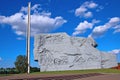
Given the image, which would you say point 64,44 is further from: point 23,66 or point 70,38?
point 23,66

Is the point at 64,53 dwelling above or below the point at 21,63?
above

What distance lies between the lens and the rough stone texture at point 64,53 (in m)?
36.9

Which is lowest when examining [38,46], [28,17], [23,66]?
[23,66]

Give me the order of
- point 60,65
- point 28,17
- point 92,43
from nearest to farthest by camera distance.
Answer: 1. point 28,17
2. point 60,65
3. point 92,43

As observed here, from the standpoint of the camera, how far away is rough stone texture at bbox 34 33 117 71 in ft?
121

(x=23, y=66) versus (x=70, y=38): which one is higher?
(x=70, y=38)

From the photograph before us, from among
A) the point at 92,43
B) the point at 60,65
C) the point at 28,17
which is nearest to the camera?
the point at 28,17

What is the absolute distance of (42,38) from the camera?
37.8 metres

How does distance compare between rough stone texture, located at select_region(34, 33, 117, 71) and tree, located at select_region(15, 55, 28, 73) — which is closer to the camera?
tree, located at select_region(15, 55, 28, 73)

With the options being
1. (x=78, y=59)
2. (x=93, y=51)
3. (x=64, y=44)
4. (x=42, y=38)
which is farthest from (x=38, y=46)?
(x=93, y=51)

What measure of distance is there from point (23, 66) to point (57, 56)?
23.5 feet

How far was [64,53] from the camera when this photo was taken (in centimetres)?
3734

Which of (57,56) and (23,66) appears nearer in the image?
(23,66)

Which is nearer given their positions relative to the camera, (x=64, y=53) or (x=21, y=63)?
(x=21, y=63)
